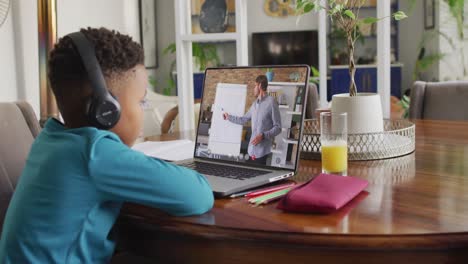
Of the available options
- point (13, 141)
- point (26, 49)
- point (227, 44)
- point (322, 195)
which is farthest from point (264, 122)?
point (227, 44)

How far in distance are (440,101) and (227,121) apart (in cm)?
134

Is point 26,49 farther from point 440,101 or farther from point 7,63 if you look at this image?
point 440,101

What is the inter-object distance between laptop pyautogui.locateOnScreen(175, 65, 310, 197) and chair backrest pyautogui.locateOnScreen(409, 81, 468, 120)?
1261 mm

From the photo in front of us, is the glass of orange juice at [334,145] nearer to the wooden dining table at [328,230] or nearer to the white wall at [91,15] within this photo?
the wooden dining table at [328,230]

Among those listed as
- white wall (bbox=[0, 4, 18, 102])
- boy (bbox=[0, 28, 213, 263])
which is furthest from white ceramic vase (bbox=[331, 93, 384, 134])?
white wall (bbox=[0, 4, 18, 102])

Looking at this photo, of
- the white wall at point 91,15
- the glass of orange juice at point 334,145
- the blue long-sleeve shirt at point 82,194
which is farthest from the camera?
the white wall at point 91,15

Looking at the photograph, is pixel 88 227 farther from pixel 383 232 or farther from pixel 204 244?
pixel 383 232

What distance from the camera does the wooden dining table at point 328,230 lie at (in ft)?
2.65

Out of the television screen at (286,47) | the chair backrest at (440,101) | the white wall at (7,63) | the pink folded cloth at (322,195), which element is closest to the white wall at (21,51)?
the white wall at (7,63)

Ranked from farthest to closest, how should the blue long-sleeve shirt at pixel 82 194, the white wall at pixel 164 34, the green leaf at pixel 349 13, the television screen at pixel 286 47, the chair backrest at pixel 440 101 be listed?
the television screen at pixel 286 47 → the white wall at pixel 164 34 → the chair backrest at pixel 440 101 → the green leaf at pixel 349 13 → the blue long-sleeve shirt at pixel 82 194

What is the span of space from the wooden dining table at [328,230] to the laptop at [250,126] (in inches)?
6.6

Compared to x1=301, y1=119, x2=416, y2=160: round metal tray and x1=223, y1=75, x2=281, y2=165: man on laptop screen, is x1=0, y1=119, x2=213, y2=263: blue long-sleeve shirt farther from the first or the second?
x1=301, y1=119, x2=416, y2=160: round metal tray

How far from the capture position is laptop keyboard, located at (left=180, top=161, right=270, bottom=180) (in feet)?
3.93

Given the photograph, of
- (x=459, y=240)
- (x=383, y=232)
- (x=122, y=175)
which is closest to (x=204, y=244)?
(x=122, y=175)
